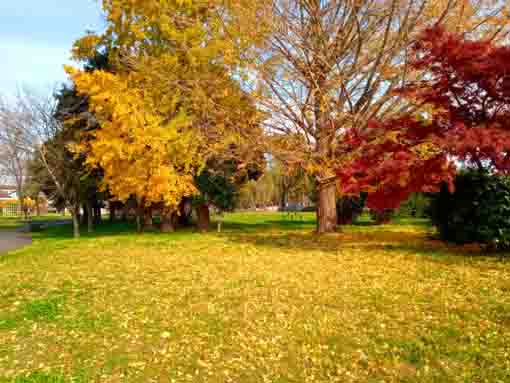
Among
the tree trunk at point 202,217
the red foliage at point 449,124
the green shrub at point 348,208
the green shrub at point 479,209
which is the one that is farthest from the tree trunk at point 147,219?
the green shrub at point 479,209

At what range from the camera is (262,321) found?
192 inches

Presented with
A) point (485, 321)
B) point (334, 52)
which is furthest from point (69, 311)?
point (334, 52)

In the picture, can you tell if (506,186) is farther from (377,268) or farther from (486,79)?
(377,268)

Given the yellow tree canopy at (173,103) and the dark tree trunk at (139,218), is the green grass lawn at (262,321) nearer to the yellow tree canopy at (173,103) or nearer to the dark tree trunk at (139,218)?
the yellow tree canopy at (173,103)

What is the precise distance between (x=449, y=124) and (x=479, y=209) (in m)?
2.35

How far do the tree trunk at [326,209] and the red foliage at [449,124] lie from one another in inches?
173

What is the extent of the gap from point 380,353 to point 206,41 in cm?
1329

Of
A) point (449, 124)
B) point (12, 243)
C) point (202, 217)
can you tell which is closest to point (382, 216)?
point (202, 217)

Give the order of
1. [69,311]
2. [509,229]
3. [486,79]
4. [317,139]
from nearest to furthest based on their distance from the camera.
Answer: [69,311]
[486,79]
[509,229]
[317,139]

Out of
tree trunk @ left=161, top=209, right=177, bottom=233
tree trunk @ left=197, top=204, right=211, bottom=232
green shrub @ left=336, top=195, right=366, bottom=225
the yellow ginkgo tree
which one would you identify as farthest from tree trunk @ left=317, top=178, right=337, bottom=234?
tree trunk @ left=161, top=209, right=177, bottom=233

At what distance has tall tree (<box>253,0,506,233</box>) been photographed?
1244 cm

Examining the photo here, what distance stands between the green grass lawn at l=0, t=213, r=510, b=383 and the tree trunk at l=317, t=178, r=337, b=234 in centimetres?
576

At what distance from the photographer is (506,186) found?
9.21 metres

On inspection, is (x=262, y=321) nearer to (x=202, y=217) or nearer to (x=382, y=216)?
(x=202, y=217)
